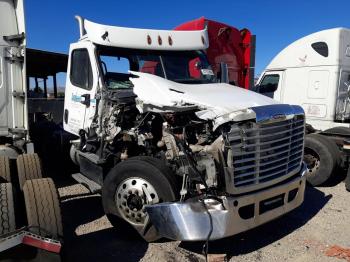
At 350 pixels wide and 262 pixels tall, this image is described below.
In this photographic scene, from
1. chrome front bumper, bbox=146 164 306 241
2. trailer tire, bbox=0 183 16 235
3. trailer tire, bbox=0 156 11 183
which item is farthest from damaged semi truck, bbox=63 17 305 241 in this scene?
trailer tire, bbox=0 183 16 235

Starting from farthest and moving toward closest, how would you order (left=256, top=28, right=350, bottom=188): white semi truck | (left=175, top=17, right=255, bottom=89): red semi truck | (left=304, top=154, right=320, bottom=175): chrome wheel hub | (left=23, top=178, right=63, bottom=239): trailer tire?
1. (left=175, top=17, right=255, bottom=89): red semi truck
2. (left=256, top=28, right=350, bottom=188): white semi truck
3. (left=304, top=154, right=320, bottom=175): chrome wheel hub
4. (left=23, top=178, right=63, bottom=239): trailer tire

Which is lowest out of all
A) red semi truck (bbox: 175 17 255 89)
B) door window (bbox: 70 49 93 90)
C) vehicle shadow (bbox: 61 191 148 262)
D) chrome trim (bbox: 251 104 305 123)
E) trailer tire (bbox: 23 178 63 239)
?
vehicle shadow (bbox: 61 191 148 262)

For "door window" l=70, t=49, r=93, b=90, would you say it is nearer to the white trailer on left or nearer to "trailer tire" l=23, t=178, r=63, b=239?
the white trailer on left

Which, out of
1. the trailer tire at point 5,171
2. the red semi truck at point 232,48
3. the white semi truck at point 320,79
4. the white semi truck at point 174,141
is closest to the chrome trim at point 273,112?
the white semi truck at point 174,141

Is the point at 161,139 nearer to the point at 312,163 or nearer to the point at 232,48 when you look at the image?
the point at 312,163

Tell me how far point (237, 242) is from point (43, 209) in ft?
8.10

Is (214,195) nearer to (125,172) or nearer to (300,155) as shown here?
(125,172)

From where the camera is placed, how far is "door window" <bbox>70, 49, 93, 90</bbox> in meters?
6.03

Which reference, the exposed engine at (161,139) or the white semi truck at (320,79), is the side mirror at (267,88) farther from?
the exposed engine at (161,139)

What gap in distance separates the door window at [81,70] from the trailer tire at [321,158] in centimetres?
446

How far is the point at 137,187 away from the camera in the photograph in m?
4.61

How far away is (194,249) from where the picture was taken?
4746 millimetres

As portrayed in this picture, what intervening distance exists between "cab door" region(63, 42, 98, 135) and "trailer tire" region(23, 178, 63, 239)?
209 centimetres

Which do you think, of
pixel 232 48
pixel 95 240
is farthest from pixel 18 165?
pixel 232 48
